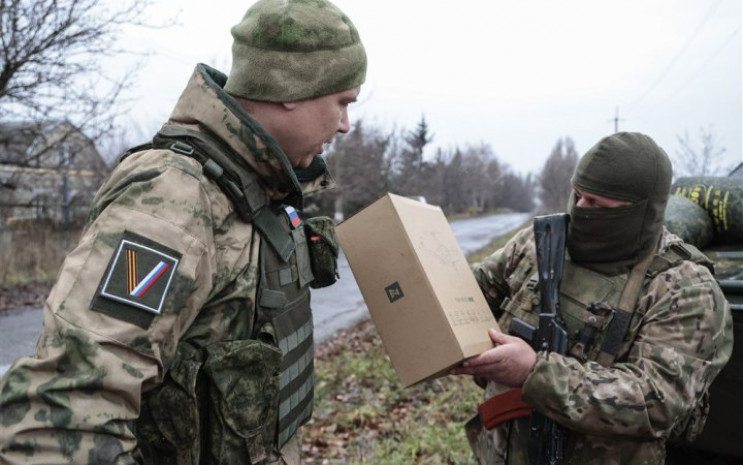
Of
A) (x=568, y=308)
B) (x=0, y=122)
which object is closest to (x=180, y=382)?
(x=568, y=308)

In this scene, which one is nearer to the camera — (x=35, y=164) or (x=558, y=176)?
(x=35, y=164)

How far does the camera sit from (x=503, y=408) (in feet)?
7.81

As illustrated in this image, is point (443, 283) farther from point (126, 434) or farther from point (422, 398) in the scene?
point (422, 398)

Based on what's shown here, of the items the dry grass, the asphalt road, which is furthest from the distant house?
the asphalt road

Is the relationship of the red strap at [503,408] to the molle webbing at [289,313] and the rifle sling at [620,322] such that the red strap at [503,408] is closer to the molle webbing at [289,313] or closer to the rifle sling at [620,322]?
the rifle sling at [620,322]

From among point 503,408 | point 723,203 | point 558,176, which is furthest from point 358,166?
point 558,176

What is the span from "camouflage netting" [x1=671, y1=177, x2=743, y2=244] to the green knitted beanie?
2646 millimetres

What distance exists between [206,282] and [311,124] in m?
0.57

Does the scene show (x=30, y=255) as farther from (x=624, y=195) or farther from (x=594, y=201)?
(x=624, y=195)

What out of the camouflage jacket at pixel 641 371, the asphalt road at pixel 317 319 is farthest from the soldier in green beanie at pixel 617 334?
the asphalt road at pixel 317 319

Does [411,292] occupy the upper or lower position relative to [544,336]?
upper

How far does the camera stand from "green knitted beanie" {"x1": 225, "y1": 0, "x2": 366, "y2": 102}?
1.57 m

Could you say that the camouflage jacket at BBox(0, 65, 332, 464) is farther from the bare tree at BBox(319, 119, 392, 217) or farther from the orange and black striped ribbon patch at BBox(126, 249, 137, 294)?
the bare tree at BBox(319, 119, 392, 217)

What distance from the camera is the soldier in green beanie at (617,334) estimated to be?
1.98 meters
